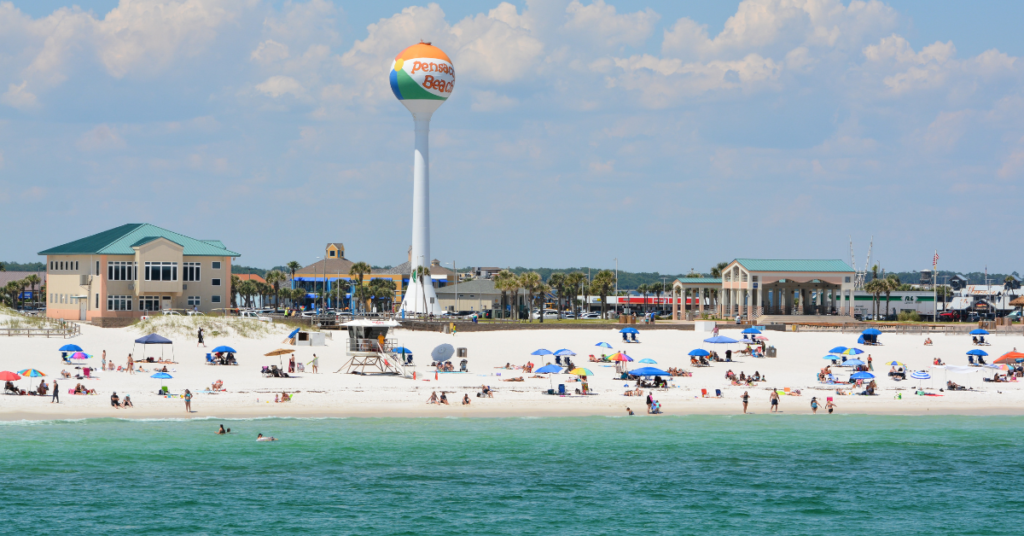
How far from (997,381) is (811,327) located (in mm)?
21538

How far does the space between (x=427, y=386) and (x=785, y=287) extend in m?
48.2

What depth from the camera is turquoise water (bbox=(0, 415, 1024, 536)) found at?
26172 mm

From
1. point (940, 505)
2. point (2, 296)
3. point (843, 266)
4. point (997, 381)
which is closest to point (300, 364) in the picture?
point (940, 505)

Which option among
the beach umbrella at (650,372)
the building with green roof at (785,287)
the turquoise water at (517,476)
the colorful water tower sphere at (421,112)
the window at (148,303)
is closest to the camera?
the turquoise water at (517,476)

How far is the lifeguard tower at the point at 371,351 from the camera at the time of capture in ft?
155

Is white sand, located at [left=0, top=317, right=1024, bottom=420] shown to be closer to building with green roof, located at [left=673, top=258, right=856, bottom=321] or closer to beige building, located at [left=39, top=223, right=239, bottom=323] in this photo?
beige building, located at [left=39, top=223, right=239, bottom=323]

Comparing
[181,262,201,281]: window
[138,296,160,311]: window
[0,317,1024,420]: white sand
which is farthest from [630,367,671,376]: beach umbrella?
[138,296,160,311]: window

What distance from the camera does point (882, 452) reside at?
35.8 meters

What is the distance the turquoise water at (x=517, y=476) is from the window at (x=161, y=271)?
30.9m

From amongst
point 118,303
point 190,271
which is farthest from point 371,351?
point 118,303

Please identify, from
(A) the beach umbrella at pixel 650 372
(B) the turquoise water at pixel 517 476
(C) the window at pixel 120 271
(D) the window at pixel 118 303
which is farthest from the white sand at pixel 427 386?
(C) the window at pixel 120 271

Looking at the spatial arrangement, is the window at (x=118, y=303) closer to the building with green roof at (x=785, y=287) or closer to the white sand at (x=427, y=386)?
the white sand at (x=427, y=386)

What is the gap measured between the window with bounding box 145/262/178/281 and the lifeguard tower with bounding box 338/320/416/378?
914 inches

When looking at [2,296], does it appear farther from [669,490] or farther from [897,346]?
[669,490]
